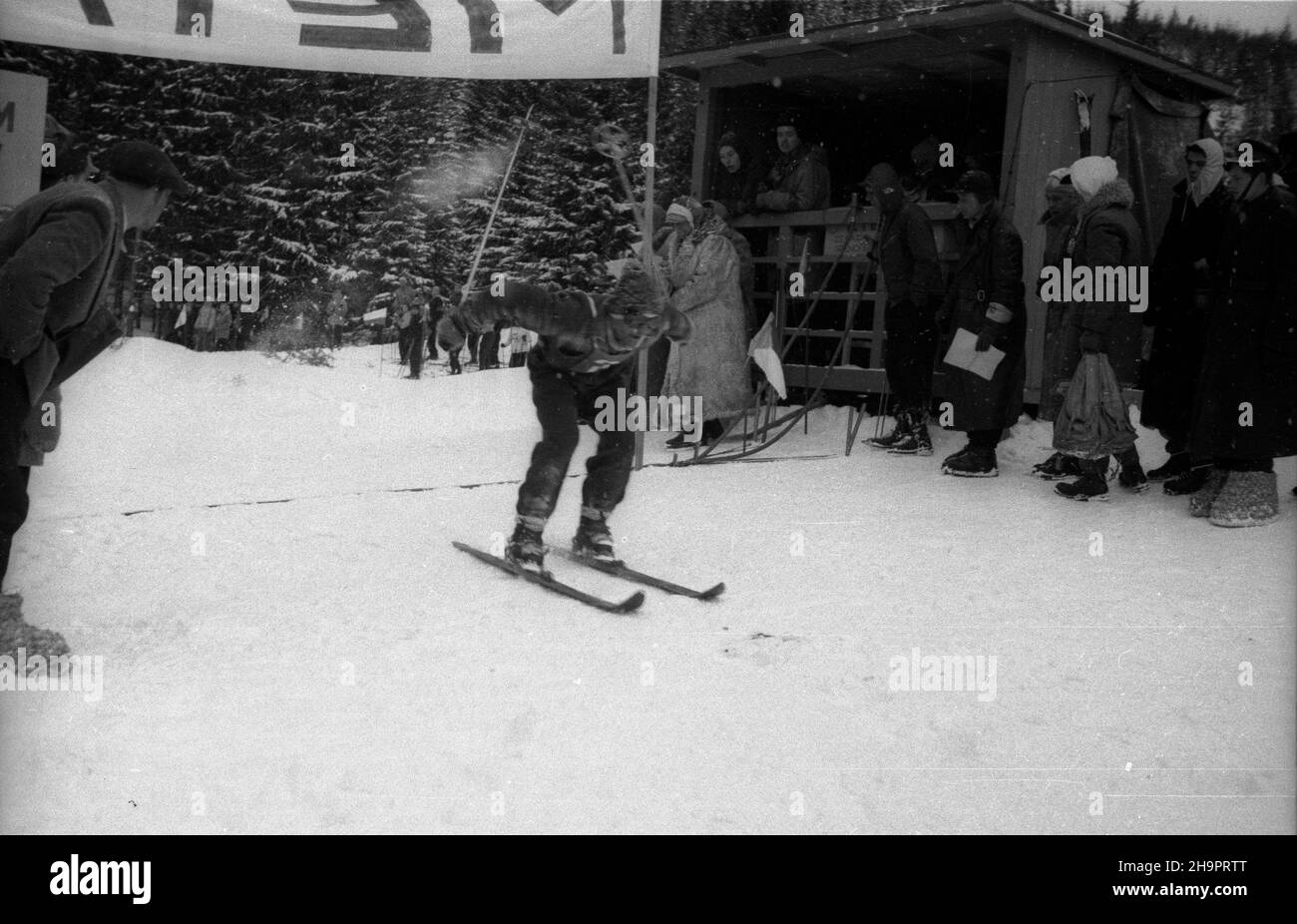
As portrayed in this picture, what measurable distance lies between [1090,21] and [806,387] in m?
3.43

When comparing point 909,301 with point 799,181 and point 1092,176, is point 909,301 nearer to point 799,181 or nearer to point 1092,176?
point 1092,176

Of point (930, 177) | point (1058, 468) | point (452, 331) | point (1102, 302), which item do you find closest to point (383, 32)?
point (452, 331)

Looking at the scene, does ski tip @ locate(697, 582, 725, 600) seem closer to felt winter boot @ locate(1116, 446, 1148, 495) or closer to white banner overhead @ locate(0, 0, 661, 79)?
white banner overhead @ locate(0, 0, 661, 79)

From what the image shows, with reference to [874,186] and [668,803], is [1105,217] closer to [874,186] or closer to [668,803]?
[874,186]

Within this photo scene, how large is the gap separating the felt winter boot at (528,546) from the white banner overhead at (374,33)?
7.87ft

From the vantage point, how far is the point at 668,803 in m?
3.09

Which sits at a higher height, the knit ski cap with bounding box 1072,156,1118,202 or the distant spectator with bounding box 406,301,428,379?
the knit ski cap with bounding box 1072,156,1118,202

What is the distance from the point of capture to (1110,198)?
241 inches

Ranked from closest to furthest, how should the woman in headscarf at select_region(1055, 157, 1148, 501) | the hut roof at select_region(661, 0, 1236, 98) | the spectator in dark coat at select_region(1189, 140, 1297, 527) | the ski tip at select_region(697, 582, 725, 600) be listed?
the ski tip at select_region(697, 582, 725, 600) → the spectator in dark coat at select_region(1189, 140, 1297, 527) → the woman in headscarf at select_region(1055, 157, 1148, 501) → the hut roof at select_region(661, 0, 1236, 98)

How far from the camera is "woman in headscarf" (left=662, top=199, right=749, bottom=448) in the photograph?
26.9ft

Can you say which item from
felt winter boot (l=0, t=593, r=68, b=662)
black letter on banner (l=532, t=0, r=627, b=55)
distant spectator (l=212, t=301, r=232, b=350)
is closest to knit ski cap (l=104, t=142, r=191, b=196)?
felt winter boot (l=0, t=593, r=68, b=662)

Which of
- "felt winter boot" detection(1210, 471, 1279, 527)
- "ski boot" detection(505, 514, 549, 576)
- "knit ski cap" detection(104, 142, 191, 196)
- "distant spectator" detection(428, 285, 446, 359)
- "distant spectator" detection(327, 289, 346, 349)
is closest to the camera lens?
"knit ski cap" detection(104, 142, 191, 196)

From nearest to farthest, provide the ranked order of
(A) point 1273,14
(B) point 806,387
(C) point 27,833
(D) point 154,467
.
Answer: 1. (C) point 27,833
2. (D) point 154,467
3. (B) point 806,387
4. (A) point 1273,14

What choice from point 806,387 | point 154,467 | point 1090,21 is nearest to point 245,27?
point 154,467
